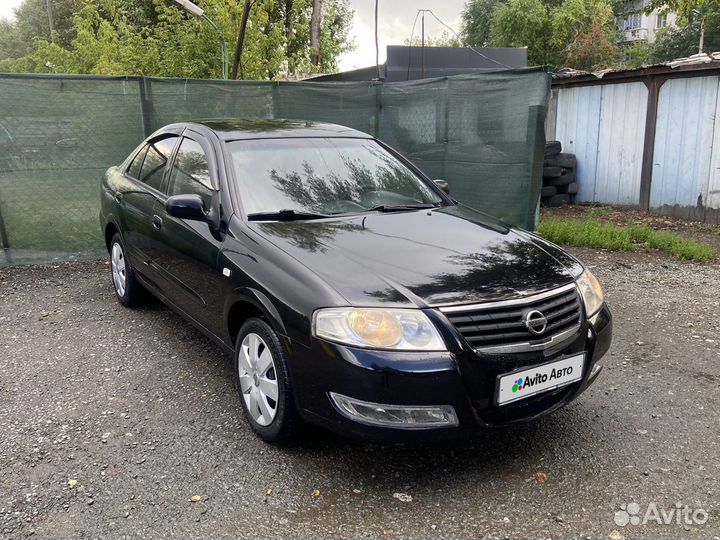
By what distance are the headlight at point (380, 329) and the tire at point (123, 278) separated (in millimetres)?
3037

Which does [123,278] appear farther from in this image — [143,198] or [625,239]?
[625,239]

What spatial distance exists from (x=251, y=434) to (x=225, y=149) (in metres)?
1.78

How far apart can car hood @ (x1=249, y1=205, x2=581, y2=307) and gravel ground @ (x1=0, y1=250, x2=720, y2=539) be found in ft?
2.51

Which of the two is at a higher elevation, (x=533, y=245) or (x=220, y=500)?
(x=533, y=245)

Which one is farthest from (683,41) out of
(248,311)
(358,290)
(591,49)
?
(358,290)

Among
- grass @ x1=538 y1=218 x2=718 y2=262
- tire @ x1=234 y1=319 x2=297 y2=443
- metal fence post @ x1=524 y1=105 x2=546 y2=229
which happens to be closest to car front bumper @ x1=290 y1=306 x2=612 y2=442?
tire @ x1=234 y1=319 x2=297 y2=443

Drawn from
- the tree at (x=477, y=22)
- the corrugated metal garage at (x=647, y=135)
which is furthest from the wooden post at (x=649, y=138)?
the tree at (x=477, y=22)

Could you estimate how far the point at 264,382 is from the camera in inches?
125

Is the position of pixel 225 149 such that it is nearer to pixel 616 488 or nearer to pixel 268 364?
pixel 268 364

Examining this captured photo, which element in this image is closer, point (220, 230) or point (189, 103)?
point (220, 230)

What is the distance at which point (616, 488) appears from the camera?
2.87 m

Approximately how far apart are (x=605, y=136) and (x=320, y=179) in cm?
809

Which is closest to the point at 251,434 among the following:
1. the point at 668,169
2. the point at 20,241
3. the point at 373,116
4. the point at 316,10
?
the point at 20,241

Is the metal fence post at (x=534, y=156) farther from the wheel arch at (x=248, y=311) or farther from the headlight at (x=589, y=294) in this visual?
the wheel arch at (x=248, y=311)
